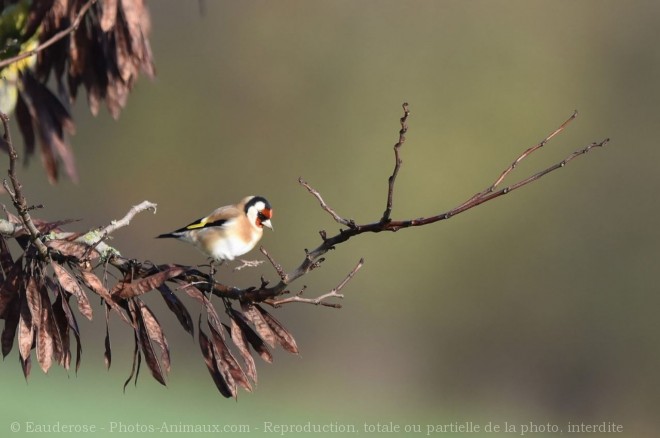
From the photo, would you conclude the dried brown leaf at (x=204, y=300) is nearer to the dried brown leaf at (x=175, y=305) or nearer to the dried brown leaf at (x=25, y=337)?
the dried brown leaf at (x=175, y=305)

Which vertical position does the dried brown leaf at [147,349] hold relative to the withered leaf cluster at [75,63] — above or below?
below

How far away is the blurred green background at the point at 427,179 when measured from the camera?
1738 centimetres

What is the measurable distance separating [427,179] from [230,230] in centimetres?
1465

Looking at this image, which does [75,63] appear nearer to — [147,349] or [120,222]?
[120,222]

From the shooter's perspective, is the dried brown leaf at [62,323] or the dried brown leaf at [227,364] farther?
the dried brown leaf at [227,364]

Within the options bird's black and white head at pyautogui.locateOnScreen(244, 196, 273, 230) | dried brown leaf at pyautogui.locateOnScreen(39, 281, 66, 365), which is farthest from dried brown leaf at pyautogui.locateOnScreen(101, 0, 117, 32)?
bird's black and white head at pyautogui.locateOnScreen(244, 196, 273, 230)

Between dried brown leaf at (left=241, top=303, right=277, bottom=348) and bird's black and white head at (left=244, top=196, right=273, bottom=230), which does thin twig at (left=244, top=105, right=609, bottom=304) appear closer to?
dried brown leaf at (left=241, top=303, right=277, bottom=348)

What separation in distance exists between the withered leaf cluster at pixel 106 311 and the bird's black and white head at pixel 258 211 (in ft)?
4.84

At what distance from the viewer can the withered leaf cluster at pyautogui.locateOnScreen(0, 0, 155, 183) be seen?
12.5ft

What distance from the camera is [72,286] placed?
2.93 metres

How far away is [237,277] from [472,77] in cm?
652

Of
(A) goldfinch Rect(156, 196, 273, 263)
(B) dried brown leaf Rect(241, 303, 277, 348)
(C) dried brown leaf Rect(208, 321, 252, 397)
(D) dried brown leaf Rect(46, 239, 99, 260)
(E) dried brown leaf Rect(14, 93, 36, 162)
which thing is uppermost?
(E) dried brown leaf Rect(14, 93, 36, 162)

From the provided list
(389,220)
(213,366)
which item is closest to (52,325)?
(213,366)

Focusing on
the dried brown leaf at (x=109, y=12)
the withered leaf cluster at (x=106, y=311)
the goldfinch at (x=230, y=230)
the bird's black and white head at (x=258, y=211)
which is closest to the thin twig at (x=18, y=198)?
the withered leaf cluster at (x=106, y=311)
